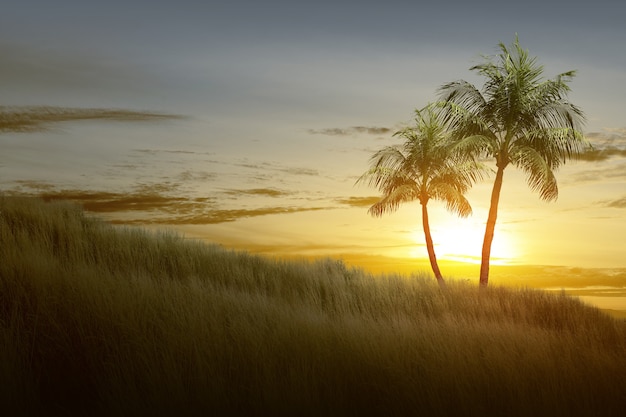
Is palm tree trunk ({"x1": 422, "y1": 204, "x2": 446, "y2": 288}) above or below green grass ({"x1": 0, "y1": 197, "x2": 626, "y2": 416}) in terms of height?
above

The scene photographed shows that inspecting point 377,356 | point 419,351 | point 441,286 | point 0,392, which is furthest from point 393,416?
point 441,286

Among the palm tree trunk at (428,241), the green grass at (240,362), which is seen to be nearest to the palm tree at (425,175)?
the palm tree trunk at (428,241)

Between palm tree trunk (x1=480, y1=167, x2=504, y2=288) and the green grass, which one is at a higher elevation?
palm tree trunk (x1=480, y1=167, x2=504, y2=288)

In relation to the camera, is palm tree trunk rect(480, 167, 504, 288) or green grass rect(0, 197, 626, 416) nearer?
green grass rect(0, 197, 626, 416)

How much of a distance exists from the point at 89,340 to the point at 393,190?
82.4ft

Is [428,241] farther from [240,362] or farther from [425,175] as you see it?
[240,362]

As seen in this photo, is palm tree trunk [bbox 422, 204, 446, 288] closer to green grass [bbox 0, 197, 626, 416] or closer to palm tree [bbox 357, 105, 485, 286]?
palm tree [bbox 357, 105, 485, 286]

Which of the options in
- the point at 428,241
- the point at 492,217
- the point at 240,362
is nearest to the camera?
the point at 240,362

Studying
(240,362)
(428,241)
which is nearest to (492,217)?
(428,241)

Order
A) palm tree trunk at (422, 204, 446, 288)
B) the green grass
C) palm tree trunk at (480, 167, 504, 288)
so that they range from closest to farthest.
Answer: the green grass
palm tree trunk at (480, 167, 504, 288)
palm tree trunk at (422, 204, 446, 288)

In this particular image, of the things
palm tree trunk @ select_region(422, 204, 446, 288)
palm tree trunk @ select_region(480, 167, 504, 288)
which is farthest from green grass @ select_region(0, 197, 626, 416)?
palm tree trunk @ select_region(422, 204, 446, 288)

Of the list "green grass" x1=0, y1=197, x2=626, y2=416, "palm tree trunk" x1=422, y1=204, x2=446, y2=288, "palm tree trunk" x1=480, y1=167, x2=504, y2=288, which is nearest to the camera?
"green grass" x1=0, y1=197, x2=626, y2=416

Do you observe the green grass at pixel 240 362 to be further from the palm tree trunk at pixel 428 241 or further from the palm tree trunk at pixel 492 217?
the palm tree trunk at pixel 428 241

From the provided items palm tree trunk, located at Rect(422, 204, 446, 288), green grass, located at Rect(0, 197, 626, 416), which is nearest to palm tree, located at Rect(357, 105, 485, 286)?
palm tree trunk, located at Rect(422, 204, 446, 288)
